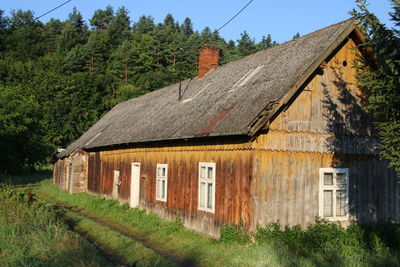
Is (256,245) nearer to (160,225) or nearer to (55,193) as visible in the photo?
(160,225)

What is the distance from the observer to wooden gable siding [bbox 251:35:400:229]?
11.0m

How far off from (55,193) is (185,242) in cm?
1709

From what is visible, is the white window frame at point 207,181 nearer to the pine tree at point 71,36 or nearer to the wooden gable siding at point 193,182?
the wooden gable siding at point 193,182

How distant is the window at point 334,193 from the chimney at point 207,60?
34.0 feet

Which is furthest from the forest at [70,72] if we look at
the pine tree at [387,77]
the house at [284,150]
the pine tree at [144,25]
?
the pine tree at [387,77]

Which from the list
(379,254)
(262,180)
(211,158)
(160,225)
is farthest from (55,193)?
(379,254)

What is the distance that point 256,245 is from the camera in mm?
10047

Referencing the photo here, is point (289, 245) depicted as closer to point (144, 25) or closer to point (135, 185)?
point (135, 185)

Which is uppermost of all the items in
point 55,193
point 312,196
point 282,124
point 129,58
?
point 129,58

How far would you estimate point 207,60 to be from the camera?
68.2ft

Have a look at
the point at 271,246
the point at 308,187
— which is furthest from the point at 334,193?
the point at 271,246

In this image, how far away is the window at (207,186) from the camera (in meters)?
12.4

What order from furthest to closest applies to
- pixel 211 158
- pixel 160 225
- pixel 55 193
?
pixel 55 193 → pixel 160 225 → pixel 211 158

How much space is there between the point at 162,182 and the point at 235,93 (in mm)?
4446
